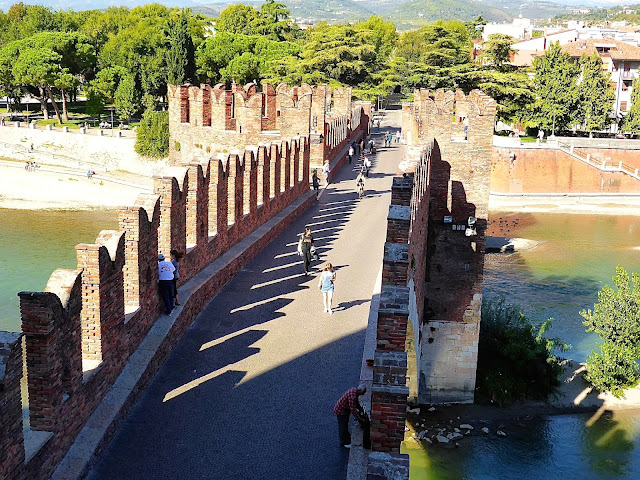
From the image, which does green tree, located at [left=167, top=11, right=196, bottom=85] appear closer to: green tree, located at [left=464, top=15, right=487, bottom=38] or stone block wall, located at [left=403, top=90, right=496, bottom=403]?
stone block wall, located at [left=403, top=90, right=496, bottom=403]

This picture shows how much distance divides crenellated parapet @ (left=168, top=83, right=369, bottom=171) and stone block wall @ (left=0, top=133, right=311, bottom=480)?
1255cm

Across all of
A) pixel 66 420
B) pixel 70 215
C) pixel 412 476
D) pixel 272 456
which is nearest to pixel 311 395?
pixel 272 456

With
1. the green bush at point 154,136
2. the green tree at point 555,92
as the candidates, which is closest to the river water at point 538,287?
the green bush at point 154,136

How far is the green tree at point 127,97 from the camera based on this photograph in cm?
5675

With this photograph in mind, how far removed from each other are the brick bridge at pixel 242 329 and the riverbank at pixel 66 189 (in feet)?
85.6

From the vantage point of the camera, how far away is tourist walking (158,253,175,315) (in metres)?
12.4

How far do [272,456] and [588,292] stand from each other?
26.7 m

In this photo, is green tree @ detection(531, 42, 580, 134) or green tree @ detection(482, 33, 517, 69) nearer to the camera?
green tree @ detection(482, 33, 517, 69)

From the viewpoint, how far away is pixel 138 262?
11.5 meters

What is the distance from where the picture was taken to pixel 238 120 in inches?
1155

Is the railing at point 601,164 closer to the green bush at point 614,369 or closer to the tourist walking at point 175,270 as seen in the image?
the green bush at point 614,369

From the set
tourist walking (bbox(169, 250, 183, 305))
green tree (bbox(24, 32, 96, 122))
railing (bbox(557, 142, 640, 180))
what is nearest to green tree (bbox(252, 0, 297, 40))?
green tree (bbox(24, 32, 96, 122))

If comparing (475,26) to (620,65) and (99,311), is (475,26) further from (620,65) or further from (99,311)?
(99,311)

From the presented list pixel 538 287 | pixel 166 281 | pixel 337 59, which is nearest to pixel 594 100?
pixel 337 59
